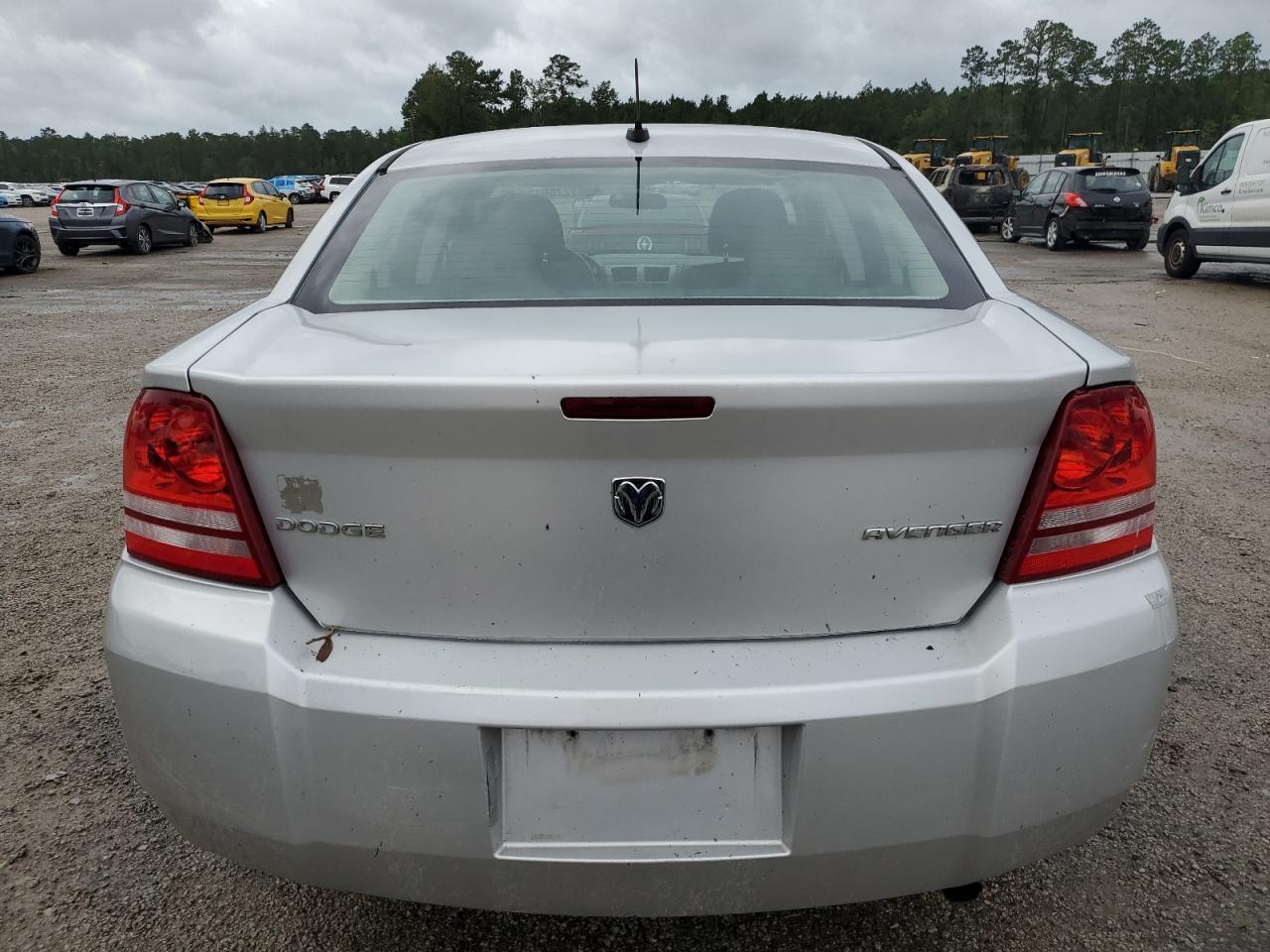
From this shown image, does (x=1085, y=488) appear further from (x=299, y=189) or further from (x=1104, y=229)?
(x=299, y=189)

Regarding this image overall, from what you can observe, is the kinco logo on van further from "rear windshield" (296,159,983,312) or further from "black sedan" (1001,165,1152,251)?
"rear windshield" (296,159,983,312)

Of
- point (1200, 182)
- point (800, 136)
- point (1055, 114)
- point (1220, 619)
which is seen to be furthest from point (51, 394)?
point (1055, 114)

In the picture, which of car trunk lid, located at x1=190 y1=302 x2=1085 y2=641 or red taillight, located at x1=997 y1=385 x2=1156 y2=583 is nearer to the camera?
car trunk lid, located at x1=190 y1=302 x2=1085 y2=641

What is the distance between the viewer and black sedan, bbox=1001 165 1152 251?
1744 cm

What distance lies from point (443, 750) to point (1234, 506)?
168 inches

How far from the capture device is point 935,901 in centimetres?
203

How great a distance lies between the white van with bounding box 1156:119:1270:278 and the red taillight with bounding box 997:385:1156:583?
40.4 feet

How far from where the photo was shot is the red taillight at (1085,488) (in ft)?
5.03

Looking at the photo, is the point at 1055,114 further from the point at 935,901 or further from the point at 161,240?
the point at 935,901

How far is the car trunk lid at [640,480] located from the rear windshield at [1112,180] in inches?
724

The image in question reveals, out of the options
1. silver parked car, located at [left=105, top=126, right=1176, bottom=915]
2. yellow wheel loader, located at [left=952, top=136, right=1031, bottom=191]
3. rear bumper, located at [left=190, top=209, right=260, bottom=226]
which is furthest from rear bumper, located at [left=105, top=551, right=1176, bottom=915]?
rear bumper, located at [left=190, top=209, right=260, bottom=226]

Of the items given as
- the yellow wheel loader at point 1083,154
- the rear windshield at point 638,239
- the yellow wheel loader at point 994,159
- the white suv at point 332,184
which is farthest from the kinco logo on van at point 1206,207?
the white suv at point 332,184

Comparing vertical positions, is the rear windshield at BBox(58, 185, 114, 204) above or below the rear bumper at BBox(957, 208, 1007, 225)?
above

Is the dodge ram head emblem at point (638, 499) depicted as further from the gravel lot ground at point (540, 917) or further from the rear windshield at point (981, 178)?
the rear windshield at point (981, 178)
